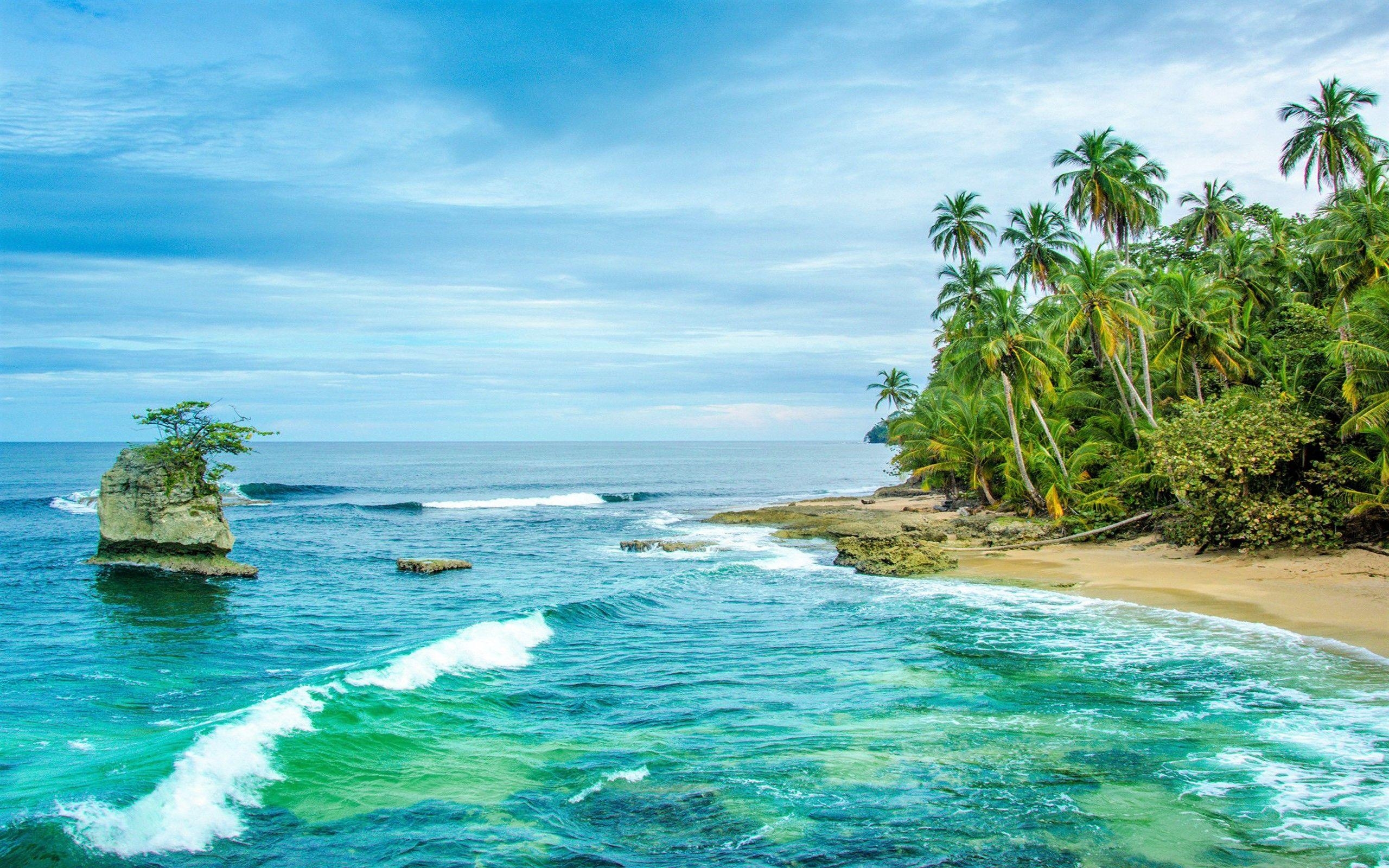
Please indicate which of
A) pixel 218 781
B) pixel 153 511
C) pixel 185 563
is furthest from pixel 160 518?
pixel 218 781

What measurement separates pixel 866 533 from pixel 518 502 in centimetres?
3410

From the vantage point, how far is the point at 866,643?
17000 mm

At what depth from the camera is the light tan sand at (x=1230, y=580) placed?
16.3m

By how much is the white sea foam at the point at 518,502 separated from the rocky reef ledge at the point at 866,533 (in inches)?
666

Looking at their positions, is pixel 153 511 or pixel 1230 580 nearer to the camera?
pixel 1230 580

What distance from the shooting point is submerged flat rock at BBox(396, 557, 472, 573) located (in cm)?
2881

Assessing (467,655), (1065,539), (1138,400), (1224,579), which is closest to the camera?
(467,655)

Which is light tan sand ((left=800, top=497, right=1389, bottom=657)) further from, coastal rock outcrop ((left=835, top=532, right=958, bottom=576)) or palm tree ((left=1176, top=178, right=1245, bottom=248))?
palm tree ((left=1176, top=178, right=1245, bottom=248))

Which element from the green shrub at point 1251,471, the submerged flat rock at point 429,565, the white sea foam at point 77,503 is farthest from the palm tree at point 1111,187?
the white sea foam at point 77,503

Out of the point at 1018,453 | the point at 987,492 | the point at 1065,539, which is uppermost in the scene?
the point at 1018,453

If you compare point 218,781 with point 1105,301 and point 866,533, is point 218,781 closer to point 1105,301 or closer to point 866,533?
point 1105,301

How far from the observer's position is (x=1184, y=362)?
30.3m

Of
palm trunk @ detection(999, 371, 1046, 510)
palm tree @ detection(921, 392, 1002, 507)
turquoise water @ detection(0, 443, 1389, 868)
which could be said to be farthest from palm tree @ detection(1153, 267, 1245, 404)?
turquoise water @ detection(0, 443, 1389, 868)

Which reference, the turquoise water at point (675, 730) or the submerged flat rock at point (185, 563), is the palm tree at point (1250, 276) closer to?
the turquoise water at point (675, 730)
